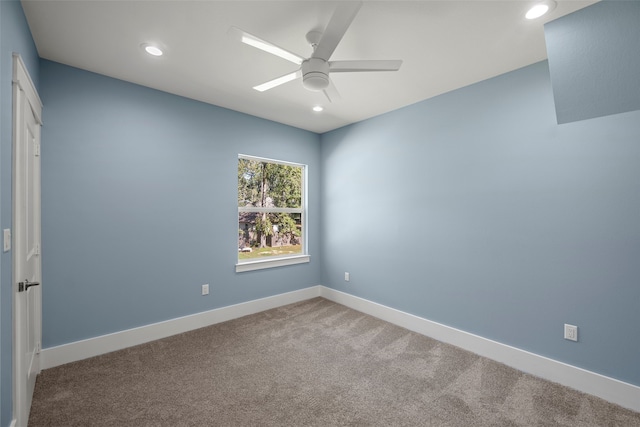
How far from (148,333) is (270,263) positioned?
1530 millimetres

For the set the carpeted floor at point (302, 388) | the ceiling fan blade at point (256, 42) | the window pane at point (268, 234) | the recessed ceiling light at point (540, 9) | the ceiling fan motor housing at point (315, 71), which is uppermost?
the recessed ceiling light at point (540, 9)

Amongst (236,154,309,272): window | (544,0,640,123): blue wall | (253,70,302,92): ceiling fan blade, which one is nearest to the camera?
(544,0,640,123): blue wall

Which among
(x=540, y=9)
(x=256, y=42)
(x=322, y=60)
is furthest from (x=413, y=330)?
(x=256, y=42)

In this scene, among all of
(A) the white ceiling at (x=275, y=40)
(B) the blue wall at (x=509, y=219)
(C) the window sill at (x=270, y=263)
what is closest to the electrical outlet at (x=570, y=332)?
(B) the blue wall at (x=509, y=219)

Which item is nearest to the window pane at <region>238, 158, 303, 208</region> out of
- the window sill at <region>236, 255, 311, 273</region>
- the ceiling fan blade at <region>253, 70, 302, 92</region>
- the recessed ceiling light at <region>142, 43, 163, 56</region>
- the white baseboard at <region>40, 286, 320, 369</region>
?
the window sill at <region>236, 255, 311, 273</region>

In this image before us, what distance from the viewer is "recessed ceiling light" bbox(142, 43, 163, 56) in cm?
211

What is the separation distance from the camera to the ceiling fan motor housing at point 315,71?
71.2 inches

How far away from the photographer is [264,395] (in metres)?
2.01

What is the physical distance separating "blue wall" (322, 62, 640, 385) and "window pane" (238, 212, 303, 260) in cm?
106

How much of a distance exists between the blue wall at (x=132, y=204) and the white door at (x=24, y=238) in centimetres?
22

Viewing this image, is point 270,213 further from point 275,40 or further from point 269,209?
point 275,40

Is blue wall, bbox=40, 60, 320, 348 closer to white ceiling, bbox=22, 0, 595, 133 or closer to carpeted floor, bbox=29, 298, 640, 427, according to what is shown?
white ceiling, bbox=22, 0, 595, 133

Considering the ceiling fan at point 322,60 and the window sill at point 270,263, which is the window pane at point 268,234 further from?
the ceiling fan at point 322,60

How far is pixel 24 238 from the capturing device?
5.52 ft
